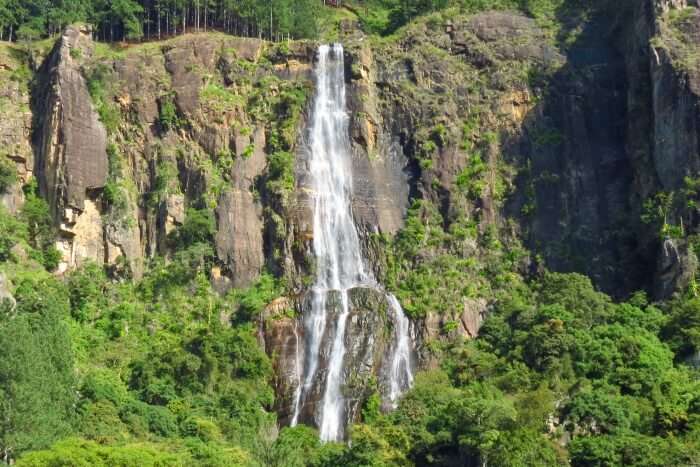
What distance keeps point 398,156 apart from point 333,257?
339 inches

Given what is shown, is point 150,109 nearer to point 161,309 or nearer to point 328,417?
point 161,309

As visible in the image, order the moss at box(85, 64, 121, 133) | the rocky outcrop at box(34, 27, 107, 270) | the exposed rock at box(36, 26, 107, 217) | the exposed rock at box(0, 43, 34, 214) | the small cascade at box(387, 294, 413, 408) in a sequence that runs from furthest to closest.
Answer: the moss at box(85, 64, 121, 133) < the exposed rock at box(0, 43, 34, 214) < the exposed rock at box(36, 26, 107, 217) < the rocky outcrop at box(34, 27, 107, 270) < the small cascade at box(387, 294, 413, 408)

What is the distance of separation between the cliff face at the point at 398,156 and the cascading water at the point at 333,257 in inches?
25.9

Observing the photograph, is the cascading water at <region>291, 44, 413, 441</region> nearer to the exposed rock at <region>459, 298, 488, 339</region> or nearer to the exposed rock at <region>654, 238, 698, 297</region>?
the exposed rock at <region>459, 298, 488, 339</region>

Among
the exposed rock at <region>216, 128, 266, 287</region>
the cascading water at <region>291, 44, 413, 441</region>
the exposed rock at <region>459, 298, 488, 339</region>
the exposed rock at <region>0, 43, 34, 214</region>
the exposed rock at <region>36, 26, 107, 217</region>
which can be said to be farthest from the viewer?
the exposed rock at <region>216, 128, 266, 287</region>

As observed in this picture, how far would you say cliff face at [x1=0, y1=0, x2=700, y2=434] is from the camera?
2739 inches

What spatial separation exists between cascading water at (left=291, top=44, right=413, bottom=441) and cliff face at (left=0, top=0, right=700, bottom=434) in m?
0.66

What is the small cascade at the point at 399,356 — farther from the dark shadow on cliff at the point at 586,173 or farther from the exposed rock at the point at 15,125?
the exposed rock at the point at 15,125

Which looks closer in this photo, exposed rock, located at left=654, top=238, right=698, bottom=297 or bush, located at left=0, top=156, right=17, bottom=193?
exposed rock, located at left=654, top=238, right=698, bottom=297

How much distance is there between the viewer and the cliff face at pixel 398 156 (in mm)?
69562

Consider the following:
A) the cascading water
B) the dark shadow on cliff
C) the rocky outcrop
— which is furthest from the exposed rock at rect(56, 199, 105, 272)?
the dark shadow on cliff

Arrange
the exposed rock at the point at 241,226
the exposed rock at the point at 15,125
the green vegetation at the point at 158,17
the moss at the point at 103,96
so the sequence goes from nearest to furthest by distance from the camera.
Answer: the exposed rock at the point at 15,125, the exposed rock at the point at 241,226, the moss at the point at 103,96, the green vegetation at the point at 158,17

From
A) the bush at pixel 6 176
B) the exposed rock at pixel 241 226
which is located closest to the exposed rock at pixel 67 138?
the bush at pixel 6 176

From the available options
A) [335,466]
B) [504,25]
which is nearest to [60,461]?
[335,466]
